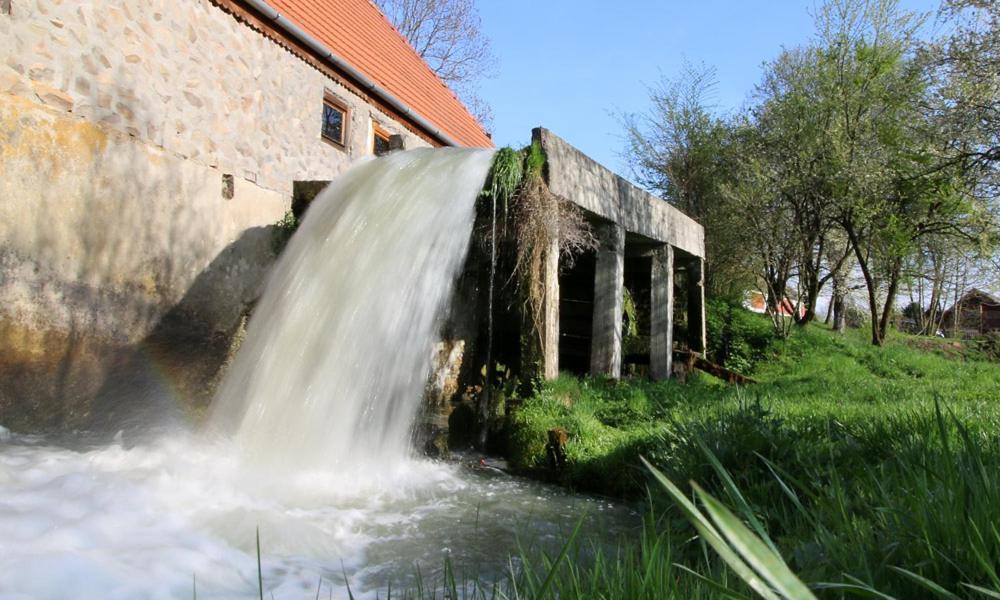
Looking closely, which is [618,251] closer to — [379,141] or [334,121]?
[334,121]

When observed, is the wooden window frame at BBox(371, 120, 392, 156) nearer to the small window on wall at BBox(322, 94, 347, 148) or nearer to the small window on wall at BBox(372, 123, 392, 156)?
the small window on wall at BBox(372, 123, 392, 156)

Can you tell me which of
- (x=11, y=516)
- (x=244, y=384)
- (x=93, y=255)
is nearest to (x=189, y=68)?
(x=93, y=255)

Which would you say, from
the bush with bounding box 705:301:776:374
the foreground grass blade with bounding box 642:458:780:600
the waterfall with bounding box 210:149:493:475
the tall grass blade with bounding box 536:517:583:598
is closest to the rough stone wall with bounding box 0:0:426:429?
the waterfall with bounding box 210:149:493:475

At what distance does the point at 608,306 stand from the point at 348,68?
5.26 m

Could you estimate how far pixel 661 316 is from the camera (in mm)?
9055

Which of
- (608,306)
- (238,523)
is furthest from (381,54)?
(238,523)

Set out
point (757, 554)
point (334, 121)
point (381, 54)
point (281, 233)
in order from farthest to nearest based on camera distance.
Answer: point (381, 54), point (334, 121), point (281, 233), point (757, 554)

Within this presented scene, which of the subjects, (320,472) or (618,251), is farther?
(618,251)

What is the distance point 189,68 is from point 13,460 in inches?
177

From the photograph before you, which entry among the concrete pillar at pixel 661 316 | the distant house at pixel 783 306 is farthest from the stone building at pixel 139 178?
the distant house at pixel 783 306

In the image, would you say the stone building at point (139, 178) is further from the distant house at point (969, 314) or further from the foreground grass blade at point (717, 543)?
the distant house at point (969, 314)

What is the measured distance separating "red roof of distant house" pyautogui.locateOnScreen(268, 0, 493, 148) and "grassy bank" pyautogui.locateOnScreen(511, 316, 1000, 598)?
21.5 feet

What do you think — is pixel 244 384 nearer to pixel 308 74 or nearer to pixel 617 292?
pixel 617 292

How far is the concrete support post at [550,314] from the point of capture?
6.25 m
